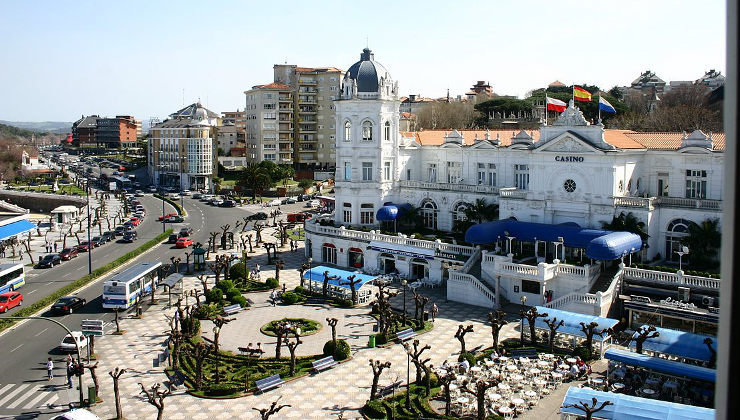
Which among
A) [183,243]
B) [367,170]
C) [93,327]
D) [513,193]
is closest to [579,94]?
[513,193]

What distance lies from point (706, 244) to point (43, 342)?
46.4 m

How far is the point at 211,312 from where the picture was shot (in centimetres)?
4919

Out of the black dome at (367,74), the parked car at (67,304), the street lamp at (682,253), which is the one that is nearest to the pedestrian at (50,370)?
the parked car at (67,304)

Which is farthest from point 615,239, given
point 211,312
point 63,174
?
point 63,174

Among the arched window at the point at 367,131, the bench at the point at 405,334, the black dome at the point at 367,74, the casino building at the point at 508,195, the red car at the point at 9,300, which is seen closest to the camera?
the bench at the point at 405,334

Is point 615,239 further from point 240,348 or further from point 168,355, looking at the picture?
point 168,355

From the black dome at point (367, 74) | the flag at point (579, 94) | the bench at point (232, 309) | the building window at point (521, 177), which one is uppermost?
the black dome at point (367, 74)

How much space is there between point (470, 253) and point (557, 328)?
55.5 feet

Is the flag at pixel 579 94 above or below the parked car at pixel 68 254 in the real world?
above

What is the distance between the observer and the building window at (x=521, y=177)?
63.3 m

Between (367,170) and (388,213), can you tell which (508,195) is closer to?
(388,213)

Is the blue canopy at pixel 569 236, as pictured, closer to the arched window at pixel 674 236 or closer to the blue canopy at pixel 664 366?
the arched window at pixel 674 236

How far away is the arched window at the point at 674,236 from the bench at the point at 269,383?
32.5 meters

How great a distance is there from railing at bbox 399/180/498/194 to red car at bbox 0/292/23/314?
36731 millimetres
